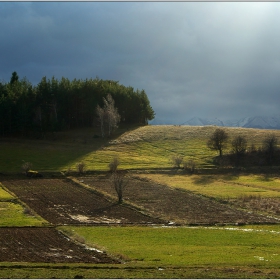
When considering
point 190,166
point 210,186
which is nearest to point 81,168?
point 190,166

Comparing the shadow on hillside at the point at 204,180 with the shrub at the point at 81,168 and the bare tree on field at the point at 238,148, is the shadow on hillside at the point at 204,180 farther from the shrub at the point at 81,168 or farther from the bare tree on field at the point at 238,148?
the shrub at the point at 81,168

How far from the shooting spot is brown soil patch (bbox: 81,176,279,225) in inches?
1775

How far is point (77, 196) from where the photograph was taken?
60125 mm

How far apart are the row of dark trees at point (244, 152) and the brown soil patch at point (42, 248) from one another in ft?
211

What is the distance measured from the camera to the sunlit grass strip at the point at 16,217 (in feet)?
135

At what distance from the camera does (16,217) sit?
146 feet

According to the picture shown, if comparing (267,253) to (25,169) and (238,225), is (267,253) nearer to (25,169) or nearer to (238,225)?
(238,225)

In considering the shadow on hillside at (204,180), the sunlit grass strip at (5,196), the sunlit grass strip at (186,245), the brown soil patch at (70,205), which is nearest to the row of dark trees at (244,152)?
the shadow on hillside at (204,180)

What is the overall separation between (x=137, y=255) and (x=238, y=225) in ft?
53.4

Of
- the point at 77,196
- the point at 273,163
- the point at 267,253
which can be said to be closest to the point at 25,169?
the point at 77,196

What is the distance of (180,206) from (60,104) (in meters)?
88.1

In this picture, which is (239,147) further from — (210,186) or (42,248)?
(42,248)

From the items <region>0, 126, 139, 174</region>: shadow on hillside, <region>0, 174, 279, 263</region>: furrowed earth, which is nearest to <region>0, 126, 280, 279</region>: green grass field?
<region>0, 126, 139, 174</region>: shadow on hillside

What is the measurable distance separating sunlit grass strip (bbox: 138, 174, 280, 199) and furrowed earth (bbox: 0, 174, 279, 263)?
9.19 ft
